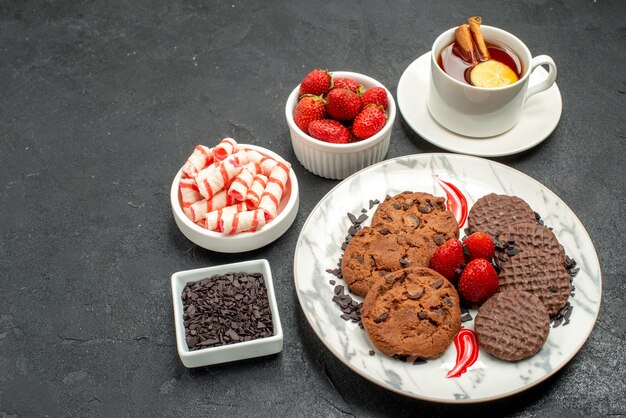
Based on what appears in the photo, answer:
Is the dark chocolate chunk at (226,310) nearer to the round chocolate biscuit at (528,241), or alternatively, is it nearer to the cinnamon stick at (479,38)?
the round chocolate biscuit at (528,241)

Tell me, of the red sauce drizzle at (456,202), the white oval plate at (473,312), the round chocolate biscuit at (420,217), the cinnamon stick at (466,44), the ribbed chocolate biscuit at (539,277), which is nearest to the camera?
the white oval plate at (473,312)

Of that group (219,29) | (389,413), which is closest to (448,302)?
(389,413)

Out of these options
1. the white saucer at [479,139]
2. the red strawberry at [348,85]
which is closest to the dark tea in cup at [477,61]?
the white saucer at [479,139]

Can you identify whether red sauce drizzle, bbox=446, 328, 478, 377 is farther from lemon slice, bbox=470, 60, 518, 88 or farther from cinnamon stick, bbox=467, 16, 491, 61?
cinnamon stick, bbox=467, 16, 491, 61

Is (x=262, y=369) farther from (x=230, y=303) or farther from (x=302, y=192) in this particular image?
(x=302, y=192)

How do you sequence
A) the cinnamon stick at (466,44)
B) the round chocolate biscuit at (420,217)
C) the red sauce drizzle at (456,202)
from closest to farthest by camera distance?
the round chocolate biscuit at (420,217) < the red sauce drizzle at (456,202) < the cinnamon stick at (466,44)

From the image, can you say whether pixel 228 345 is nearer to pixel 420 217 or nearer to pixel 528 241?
pixel 420 217

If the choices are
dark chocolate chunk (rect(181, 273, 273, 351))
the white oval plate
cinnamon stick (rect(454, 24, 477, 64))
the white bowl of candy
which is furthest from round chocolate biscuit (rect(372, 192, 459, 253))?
cinnamon stick (rect(454, 24, 477, 64))
